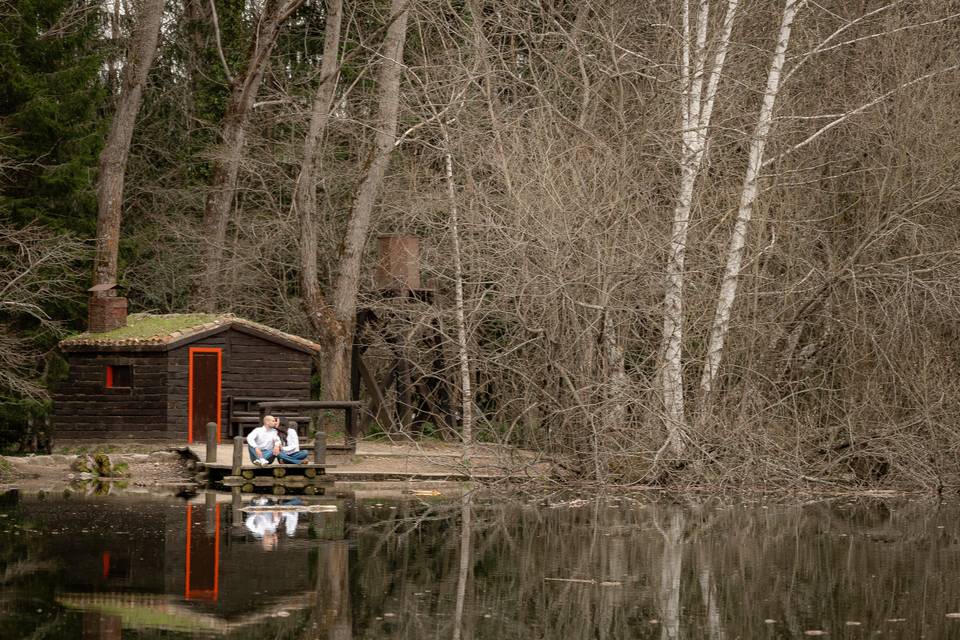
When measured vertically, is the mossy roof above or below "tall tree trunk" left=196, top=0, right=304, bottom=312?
below

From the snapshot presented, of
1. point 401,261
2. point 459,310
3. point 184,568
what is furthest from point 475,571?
point 401,261

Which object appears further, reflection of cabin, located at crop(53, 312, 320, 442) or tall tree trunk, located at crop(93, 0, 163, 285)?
tall tree trunk, located at crop(93, 0, 163, 285)

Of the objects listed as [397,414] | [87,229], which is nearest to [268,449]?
[397,414]

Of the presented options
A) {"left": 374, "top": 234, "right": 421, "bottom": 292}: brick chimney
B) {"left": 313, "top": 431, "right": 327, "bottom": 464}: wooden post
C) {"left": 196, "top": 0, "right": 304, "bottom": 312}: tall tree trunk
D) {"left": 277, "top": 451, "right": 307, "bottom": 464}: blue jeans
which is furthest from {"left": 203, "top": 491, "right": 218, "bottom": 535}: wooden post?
{"left": 196, "top": 0, "right": 304, "bottom": 312}: tall tree trunk

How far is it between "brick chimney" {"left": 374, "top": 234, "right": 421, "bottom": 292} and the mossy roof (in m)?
2.22

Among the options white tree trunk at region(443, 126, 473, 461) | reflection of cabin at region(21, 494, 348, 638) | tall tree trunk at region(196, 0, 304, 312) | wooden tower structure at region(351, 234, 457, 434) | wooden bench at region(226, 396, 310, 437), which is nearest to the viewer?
reflection of cabin at region(21, 494, 348, 638)

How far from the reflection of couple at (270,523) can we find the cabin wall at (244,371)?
8403 mm

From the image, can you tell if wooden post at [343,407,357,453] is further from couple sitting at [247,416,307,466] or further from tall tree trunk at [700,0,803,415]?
tall tree trunk at [700,0,803,415]

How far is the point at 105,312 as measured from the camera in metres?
30.6

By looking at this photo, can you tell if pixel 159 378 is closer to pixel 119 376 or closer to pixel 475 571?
pixel 119 376

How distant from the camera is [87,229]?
35.4 m

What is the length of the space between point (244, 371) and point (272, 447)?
6.40 m

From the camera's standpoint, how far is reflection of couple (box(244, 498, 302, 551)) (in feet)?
55.8

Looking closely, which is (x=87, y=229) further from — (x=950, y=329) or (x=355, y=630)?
(x=355, y=630)
